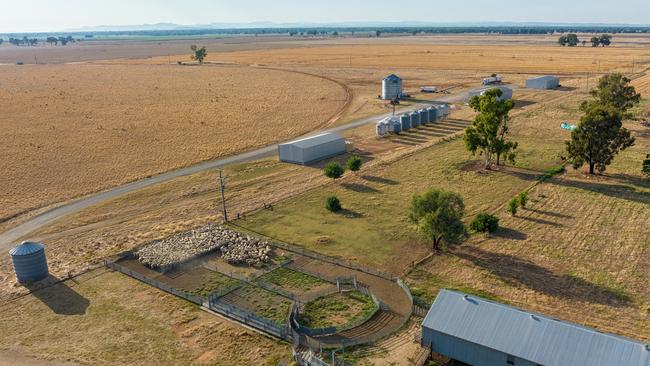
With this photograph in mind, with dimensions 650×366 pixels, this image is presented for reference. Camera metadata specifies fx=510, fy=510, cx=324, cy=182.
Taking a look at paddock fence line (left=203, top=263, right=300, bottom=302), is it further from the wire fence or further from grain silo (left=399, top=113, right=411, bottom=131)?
grain silo (left=399, top=113, right=411, bottom=131)

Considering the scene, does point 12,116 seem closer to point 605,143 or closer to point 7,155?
point 7,155

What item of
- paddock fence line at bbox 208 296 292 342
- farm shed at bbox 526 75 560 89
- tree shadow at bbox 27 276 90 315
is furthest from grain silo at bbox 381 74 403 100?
tree shadow at bbox 27 276 90 315

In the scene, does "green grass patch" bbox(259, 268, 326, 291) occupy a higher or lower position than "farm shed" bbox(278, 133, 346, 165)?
lower

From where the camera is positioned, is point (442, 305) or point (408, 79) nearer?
point (442, 305)

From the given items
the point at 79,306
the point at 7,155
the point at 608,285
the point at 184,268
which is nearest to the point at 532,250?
the point at 608,285

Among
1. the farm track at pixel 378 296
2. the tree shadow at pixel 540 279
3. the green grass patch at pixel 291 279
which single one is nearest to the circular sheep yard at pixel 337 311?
the farm track at pixel 378 296

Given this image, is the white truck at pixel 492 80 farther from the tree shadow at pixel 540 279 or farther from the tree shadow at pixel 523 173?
the tree shadow at pixel 540 279
